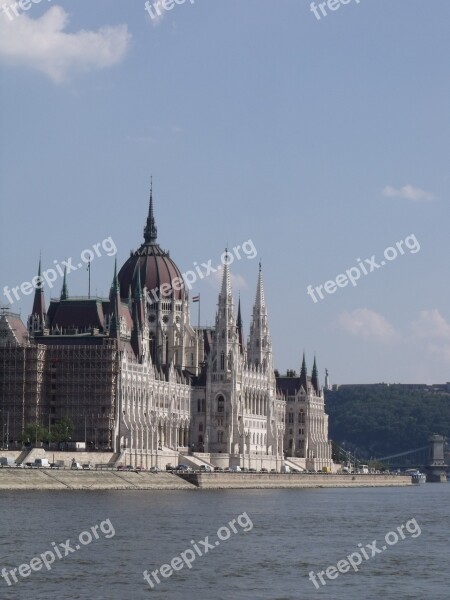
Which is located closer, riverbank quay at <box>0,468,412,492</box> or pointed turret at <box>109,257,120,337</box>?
riverbank quay at <box>0,468,412,492</box>

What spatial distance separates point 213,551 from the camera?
277 feet

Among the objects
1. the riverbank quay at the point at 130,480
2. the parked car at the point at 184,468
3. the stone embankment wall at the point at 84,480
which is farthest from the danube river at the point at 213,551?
the parked car at the point at 184,468

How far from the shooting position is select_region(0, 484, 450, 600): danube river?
6975 cm

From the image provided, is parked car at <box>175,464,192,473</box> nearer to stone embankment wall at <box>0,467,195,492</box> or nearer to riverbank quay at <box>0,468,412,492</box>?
riverbank quay at <box>0,468,412,492</box>

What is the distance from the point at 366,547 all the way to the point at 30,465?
67.0 meters

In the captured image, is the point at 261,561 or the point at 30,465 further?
the point at 30,465

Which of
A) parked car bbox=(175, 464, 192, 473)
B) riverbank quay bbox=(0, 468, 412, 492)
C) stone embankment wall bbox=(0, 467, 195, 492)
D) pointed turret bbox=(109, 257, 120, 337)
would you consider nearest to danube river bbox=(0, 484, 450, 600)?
stone embankment wall bbox=(0, 467, 195, 492)

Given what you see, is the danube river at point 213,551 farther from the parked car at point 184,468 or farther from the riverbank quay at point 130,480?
the parked car at point 184,468

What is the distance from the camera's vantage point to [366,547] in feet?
295

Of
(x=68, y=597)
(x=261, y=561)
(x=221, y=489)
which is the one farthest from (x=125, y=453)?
(x=68, y=597)

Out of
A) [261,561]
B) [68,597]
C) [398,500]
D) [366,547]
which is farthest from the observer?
[398,500]

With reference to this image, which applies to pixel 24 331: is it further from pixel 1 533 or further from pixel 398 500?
pixel 1 533

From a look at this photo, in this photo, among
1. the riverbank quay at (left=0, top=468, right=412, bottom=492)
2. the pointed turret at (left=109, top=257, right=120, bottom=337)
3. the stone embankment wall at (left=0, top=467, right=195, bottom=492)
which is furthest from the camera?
the pointed turret at (left=109, top=257, right=120, bottom=337)

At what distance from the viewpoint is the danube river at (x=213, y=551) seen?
69.8 m
